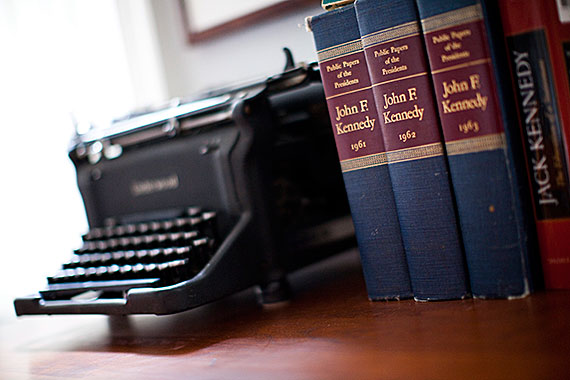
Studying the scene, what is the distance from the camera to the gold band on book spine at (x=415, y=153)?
742 mm

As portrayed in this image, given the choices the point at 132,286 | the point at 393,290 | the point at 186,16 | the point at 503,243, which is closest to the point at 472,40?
the point at 503,243

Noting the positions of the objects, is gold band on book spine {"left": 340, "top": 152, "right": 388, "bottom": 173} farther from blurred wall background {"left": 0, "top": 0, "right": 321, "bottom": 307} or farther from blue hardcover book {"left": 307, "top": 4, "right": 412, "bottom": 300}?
blurred wall background {"left": 0, "top": 0, "right": 321, "bottom": 307}

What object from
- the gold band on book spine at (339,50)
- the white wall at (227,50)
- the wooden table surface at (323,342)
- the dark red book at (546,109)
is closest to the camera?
the wooden table surface at (323,342)

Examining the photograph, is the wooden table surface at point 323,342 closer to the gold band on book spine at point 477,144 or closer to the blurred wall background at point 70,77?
the gold band on book spine at point 477,144

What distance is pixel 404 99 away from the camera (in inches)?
29.7

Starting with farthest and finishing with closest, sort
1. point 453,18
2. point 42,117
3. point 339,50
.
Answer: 1. point 42,117
2. point 339,50
3. point 453,18

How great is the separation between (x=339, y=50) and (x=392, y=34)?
8cm

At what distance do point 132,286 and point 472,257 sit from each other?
→ 1.57 feet

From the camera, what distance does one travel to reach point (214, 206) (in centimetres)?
102

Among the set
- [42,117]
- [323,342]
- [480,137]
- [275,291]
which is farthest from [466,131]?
[42,117]

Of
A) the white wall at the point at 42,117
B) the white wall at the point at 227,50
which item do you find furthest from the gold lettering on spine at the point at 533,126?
the white wall at the point at 42,117

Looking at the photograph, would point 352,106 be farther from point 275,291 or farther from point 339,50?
point 275,291

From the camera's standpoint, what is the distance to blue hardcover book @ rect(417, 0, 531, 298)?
0.70 meters

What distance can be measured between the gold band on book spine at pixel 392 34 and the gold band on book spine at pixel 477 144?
0.14m
